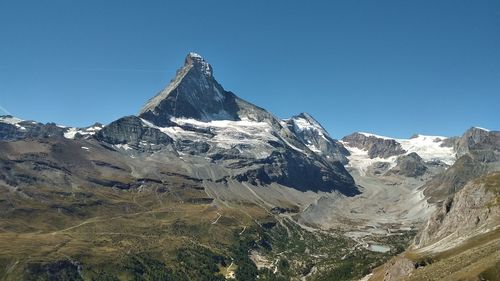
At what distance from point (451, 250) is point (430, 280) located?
39993 mm

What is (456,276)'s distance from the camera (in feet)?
475

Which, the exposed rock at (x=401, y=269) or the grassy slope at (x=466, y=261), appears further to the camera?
the exposed rock at (x=401, y=269)

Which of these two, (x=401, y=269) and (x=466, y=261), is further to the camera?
(x=401, y=269)

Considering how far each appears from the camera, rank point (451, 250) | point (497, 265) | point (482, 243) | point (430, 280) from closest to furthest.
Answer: point (497, 265)
point (430, 280)
point (482, 243)
point (451, 250)

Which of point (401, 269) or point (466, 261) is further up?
point (466, 261)

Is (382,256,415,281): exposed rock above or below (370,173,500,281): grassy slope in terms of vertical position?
below

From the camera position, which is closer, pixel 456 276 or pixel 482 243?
pixel 456 276

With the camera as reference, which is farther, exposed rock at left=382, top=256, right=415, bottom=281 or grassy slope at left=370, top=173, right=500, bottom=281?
exposed rock at left=382, top=256, right=415, bottom=281

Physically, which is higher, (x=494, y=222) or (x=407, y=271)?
(x=494, y=222)

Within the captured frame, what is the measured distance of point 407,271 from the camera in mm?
188125

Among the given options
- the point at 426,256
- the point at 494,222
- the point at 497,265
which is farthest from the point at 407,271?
the point at 497,265

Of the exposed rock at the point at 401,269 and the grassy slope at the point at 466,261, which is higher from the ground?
A: the grassy slope at the point at 466,261

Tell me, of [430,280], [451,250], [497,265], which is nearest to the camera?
[497,265]

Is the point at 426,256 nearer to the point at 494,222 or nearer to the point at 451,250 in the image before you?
the point at 451,250
